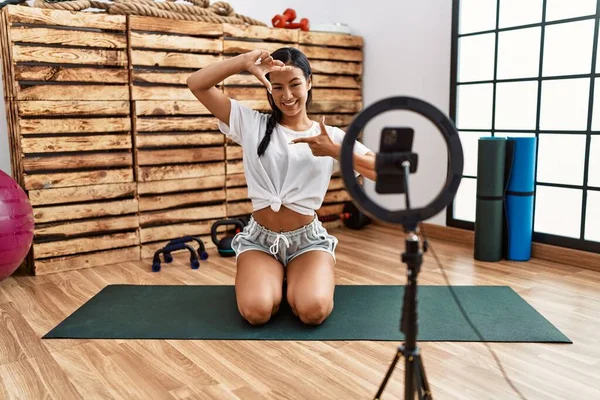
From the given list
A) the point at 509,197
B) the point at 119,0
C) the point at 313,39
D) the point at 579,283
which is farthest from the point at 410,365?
the point at 313,39

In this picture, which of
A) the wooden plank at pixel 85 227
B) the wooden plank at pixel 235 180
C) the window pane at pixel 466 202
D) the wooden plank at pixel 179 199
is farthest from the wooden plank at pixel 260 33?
the window pane at pixel 466 202

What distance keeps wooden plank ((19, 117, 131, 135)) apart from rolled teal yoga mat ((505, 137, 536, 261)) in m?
2.24

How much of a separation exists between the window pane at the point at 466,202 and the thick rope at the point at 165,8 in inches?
69.7

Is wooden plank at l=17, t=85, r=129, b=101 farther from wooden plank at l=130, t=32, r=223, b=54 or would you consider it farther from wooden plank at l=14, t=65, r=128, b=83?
wooden plank at l=130, t=32, r=223, b=54

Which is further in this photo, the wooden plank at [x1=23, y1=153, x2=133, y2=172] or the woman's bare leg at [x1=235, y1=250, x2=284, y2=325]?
the wooden plank at [x1=23, y1=153, x2=133, y2=172]

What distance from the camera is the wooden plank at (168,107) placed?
3272mm

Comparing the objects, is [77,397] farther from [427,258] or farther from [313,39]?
[313,39]

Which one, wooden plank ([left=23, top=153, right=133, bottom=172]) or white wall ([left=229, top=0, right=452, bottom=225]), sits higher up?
white wall ([left=229, top=0, right=452, bottom=225])

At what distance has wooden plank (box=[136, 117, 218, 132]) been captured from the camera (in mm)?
3295

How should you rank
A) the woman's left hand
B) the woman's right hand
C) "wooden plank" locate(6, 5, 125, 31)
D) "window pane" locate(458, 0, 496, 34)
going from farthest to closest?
"window pane" locate(458, 0, 496, 34), "wooden plank" locate(6, 5, 125, 31), the woman's right hand, the woman's left hand

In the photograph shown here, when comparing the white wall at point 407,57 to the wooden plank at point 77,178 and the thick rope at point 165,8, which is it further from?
the wooden plank at point 77,178

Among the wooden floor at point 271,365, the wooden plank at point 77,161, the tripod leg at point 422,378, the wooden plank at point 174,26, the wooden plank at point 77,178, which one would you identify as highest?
the wooden plank at point 174,26

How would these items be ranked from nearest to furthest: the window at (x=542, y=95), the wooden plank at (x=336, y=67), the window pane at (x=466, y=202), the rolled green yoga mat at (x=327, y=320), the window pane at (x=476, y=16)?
the rolled green yoga mat at (x=327, y=320), the window at (x=542, y=95), the window pane at (x=476, y=16), the window pane at (x=466, y=202), the wooden plank at (x=336, y=67)

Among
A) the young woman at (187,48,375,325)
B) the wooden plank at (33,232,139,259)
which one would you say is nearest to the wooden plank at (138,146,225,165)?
the wooden plank at (33,232,139,259)
